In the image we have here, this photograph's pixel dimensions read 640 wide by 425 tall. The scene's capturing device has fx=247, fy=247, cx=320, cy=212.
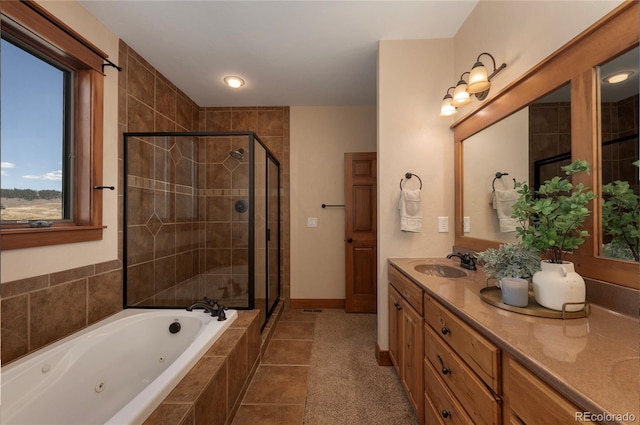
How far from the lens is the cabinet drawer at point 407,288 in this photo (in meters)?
1.36

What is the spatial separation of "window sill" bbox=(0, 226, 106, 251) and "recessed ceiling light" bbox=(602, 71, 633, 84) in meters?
2.75

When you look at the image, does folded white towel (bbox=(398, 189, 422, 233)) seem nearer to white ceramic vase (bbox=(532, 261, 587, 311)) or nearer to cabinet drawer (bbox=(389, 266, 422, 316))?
cabinet drawer (bbox=(389, 266, 422, 316))

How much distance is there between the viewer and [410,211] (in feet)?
6.28

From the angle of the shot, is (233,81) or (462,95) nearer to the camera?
(462,95)

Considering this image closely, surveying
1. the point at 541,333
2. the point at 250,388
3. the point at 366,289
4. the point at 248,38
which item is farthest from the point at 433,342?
the point at 248,38

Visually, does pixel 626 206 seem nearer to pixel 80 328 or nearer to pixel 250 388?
pixel 250 388

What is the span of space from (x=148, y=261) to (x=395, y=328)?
214 centimetres

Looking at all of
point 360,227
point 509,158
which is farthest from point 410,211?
point 360,227

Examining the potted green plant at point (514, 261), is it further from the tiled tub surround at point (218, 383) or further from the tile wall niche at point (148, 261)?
the tile wall niche at point (148, 261)

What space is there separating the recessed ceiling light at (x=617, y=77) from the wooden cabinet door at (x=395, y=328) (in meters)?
1.41

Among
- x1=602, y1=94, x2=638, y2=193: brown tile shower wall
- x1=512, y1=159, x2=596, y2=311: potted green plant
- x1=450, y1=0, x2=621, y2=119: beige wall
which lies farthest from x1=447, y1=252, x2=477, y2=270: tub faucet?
x1=450, y1=0, x2=621, y2=119: beige wall

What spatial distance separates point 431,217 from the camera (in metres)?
1.99

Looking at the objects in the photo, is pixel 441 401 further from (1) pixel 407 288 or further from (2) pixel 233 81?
(2) pixel 233 81

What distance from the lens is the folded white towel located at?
6.24 ft
